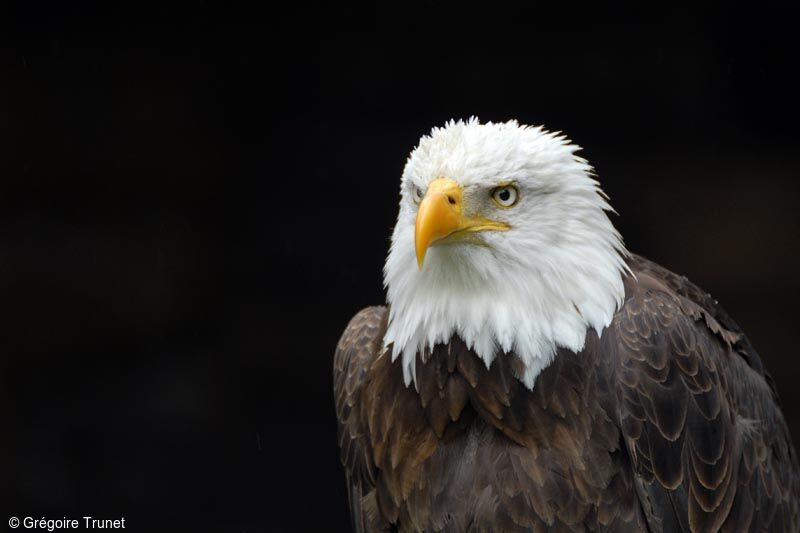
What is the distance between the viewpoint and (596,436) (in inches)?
129

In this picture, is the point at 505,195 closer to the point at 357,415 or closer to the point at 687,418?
the point at 687,418

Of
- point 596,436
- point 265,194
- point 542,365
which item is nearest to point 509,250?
point 542,365

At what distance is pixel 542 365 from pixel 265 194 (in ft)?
9.49

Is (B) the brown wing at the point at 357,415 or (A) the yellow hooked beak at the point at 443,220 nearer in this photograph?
(A) the yellow hooked beak at the point at 443,220

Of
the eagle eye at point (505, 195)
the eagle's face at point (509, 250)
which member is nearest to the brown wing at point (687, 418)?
the eagle's face at point (509, 250)

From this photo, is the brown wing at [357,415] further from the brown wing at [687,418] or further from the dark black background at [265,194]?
the dark black background at [265,194]

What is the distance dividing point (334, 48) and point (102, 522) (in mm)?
2615

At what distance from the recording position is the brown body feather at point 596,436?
328cm

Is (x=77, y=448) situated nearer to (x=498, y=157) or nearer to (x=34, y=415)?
(x=34, y=415)

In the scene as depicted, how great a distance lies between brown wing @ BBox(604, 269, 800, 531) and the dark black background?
228 centimetres

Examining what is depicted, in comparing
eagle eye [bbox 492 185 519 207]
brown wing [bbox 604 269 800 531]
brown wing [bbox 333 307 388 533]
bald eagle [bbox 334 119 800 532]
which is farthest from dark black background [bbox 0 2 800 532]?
eagle eye [bbox 492 185 519 207]

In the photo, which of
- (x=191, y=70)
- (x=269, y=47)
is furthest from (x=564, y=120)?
(x=191, y=70)

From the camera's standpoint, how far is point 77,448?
5.99m

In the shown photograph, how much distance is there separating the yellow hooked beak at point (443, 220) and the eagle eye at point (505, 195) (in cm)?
6
